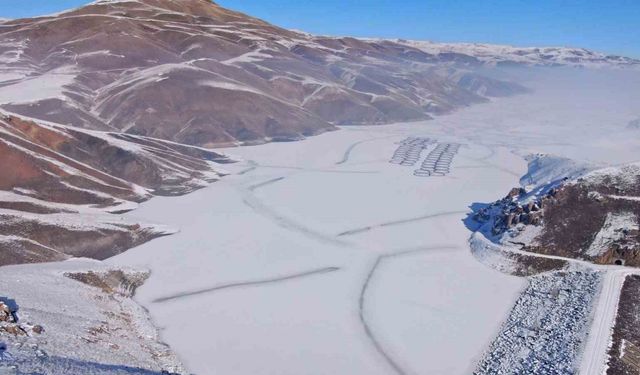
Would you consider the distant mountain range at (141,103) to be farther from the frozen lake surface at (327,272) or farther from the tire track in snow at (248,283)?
the tire track in snow at (248,283)

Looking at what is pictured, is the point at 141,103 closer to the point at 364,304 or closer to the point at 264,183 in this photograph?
the point at 264,183

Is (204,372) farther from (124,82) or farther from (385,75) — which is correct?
(385,75)

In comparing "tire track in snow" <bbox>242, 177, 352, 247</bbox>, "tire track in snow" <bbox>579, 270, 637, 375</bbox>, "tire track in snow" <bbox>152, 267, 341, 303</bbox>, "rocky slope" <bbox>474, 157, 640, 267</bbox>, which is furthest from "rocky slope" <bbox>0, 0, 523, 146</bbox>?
"tire track in snow" <bbox>579, 270, 637, 375</bbox>

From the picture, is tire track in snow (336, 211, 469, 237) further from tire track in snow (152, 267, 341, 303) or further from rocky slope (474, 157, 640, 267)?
tire track in snow (152, 267, 341, 303)

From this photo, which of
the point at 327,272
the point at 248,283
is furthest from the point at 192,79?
the point at 248,283

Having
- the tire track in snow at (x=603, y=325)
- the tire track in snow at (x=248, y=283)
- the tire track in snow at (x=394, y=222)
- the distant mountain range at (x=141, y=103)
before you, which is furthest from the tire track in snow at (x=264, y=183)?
the tire track in snow at (x=603, y=325)
